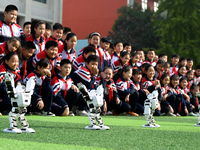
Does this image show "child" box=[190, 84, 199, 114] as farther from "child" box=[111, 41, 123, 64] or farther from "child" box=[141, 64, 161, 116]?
"child" box=[111, 41, 123, 64]

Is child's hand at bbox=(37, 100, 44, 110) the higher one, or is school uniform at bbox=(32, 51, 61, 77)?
school uniform at bbox=(32, 51, 61, 77)

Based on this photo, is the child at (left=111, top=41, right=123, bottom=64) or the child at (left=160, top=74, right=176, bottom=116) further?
the child at (left=160, top=74, right=176, bottom=116)

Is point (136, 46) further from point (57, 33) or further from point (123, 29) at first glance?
point (57, 33)

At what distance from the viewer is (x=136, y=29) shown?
26266mm

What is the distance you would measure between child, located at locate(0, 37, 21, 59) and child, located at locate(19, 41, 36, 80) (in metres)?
0.18

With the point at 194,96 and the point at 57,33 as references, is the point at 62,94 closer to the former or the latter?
the point at 57,33

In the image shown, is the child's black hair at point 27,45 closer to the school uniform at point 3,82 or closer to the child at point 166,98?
the school uniform at point 3,82

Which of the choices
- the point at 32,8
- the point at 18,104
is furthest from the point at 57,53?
the point at 32,8

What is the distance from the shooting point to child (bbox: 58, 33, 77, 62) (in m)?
7.61

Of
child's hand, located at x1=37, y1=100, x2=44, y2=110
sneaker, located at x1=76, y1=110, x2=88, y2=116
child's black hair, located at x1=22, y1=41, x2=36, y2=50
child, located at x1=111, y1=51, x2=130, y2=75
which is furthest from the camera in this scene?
child, located at x1=111, y1=51, x2=130, y2=75

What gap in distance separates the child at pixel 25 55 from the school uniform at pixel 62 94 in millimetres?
613

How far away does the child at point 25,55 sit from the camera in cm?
673

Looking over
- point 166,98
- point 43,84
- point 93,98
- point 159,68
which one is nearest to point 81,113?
point 43,84

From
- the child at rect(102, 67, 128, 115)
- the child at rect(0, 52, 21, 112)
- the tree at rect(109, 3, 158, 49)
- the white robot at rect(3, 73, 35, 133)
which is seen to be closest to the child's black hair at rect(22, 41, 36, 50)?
the child at rect(0, 52, 21, 112)
